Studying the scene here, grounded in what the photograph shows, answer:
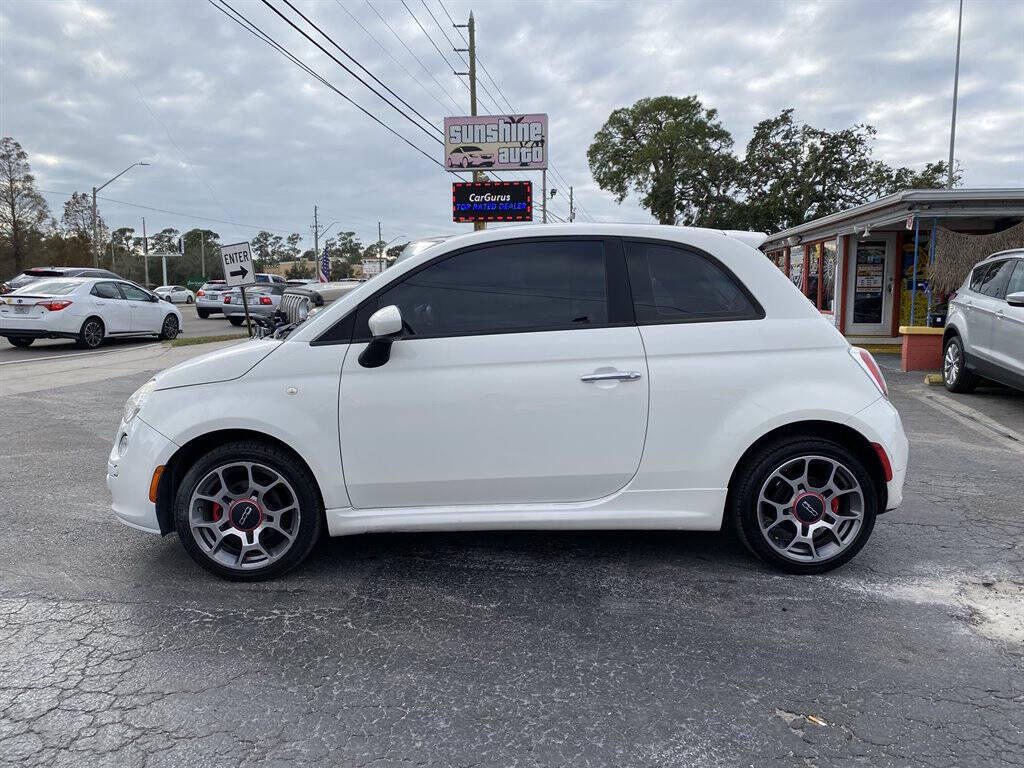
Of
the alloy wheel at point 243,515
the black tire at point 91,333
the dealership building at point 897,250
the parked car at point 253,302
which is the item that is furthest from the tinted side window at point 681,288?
the parked car at point 253,302

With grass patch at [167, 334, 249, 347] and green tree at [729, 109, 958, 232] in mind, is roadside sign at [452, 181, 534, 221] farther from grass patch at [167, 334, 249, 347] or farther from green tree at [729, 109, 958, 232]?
green tree at [729, 109, 958, 232]

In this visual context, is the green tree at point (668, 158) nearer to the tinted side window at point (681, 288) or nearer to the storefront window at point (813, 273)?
the storefront window at point (813, 273)

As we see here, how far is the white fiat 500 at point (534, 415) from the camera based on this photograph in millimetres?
3703

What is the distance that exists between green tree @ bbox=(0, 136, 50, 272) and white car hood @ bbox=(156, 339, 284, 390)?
60.5 meters

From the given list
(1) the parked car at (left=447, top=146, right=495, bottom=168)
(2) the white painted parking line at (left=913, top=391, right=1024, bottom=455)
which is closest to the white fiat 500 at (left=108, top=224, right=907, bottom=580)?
(2) the white painted parking line at (left=913, top=391, right=1024, bottom=455)

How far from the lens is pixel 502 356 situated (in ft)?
12.2

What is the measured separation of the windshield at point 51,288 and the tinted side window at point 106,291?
1.16 ft

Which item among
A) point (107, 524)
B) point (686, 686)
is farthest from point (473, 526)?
point (107, 524)

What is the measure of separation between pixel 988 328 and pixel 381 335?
843cm

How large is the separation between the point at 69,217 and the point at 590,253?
255 feet

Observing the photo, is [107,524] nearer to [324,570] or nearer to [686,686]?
[324,570]

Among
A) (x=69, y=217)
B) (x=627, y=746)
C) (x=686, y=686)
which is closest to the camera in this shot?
(x=627, y=746)

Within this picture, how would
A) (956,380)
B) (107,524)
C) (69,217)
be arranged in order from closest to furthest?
(107,524) < (956,380) < (69,217)

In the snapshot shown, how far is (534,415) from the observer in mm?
3689
